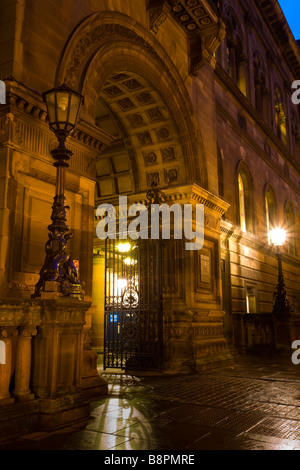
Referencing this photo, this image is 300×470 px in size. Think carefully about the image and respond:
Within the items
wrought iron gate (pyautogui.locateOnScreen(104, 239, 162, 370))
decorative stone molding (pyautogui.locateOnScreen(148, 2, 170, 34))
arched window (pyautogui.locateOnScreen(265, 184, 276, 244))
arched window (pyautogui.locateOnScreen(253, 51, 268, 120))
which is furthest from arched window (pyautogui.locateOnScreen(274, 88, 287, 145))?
wrought iron gate (pyautogui.locateOnScreen(104, 239, 162, 370))

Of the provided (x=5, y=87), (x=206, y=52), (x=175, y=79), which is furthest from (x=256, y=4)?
(x=5, y=87)

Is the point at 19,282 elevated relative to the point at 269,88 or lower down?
lower down

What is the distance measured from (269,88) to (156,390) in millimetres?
24043

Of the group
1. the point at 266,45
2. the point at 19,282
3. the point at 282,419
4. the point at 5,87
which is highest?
the point at 266,45

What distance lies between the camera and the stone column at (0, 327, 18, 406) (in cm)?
526

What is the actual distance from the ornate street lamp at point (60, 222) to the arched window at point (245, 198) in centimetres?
1579

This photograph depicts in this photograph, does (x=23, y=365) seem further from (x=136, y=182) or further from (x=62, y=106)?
(x=136, y=182)

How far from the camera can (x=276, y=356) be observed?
1684 cm

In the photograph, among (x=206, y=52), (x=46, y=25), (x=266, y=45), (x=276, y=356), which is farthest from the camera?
(x=266, y=45)

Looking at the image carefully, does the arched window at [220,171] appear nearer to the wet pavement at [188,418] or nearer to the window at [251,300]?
the window at [251,300]

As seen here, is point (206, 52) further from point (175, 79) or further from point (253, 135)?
point (253, 135)

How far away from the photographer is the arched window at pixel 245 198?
21.4 m

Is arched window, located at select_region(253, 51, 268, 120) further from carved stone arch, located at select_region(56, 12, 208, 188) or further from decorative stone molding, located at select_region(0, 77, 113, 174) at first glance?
decorative stone molding, located at select_region(0, 77, 113, 174)

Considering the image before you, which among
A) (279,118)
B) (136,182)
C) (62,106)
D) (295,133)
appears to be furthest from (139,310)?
(295,133)
